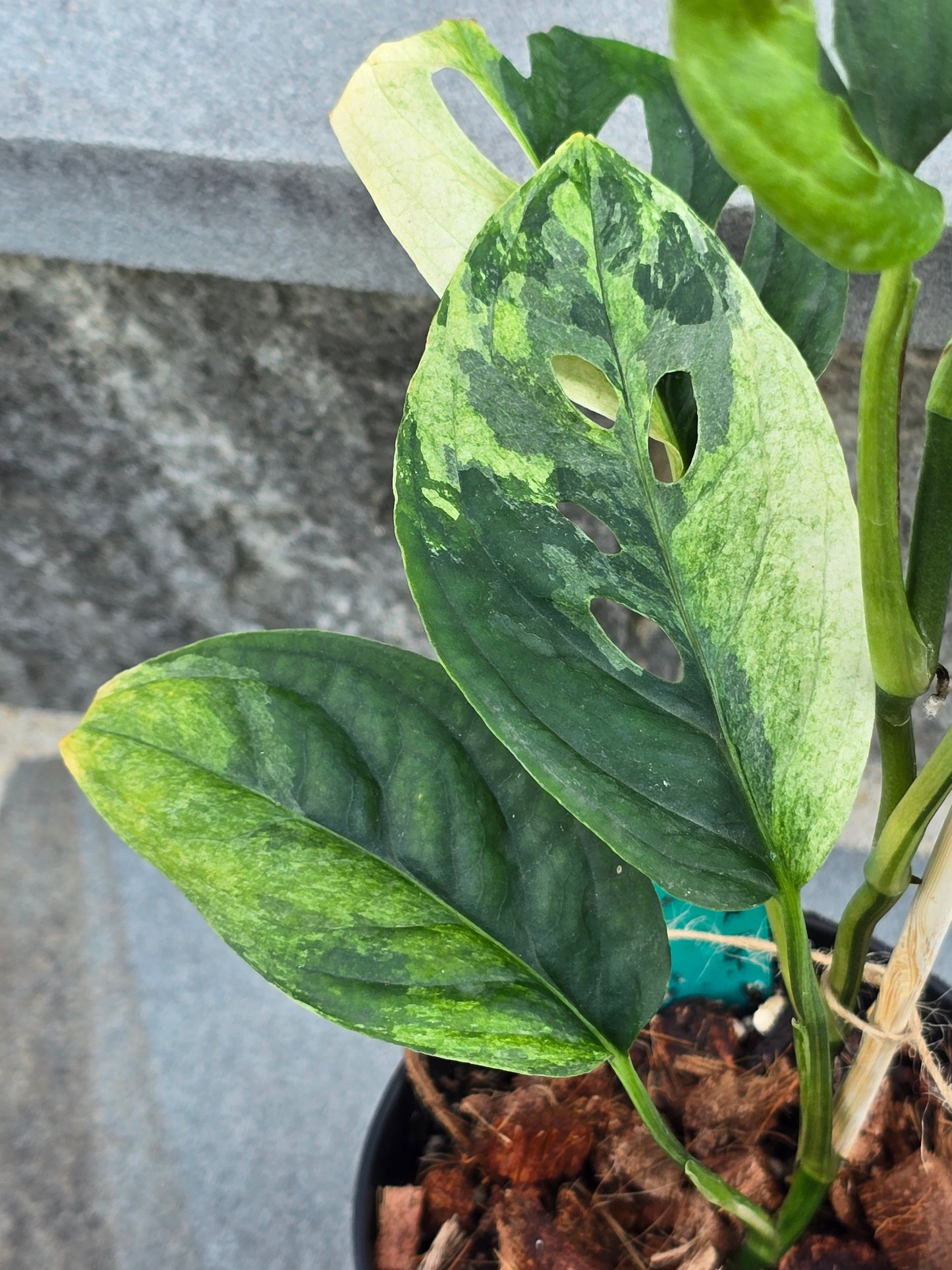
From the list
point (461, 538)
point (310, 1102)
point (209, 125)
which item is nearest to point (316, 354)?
point (209, 125)

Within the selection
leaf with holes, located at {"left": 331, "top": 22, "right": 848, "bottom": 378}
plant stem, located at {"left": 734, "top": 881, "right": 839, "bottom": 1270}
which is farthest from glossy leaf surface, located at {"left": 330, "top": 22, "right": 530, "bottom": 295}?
plant stem, located at {"left": 734, "top": 881, "right": 839, "bottom": 1270}

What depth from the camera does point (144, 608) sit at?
2.77 feet

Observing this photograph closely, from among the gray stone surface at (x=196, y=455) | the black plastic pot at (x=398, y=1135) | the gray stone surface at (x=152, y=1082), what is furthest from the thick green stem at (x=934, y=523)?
the gray stone surface at (x=152, y=1082)

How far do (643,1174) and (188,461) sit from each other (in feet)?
1.66

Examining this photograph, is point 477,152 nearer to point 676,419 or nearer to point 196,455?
point 676,419

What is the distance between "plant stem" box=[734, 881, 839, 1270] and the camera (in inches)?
12.3

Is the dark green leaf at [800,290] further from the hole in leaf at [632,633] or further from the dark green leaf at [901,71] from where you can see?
the hole in leaf at [632,633]

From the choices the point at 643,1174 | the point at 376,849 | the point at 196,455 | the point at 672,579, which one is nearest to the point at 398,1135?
the point at 643,1174

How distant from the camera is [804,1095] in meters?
0.35

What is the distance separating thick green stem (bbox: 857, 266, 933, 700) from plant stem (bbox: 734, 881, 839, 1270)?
74 mm

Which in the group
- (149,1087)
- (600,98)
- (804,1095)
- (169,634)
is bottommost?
(149,1087)

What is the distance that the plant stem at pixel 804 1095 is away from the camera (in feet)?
1.02

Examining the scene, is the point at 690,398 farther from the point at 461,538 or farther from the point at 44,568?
the point at 44,568

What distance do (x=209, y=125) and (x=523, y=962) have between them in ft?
1.37
